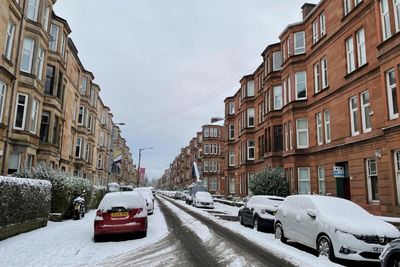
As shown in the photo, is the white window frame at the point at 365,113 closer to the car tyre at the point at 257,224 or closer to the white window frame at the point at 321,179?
the white window frame at the point at 321,179

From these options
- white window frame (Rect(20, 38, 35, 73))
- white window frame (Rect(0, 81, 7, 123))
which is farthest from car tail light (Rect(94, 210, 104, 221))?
white window frame (Rect(20, 38, 35, 73))

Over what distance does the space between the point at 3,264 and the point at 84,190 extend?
12620 millimetres

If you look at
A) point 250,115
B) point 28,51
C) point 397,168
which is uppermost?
point 250,115

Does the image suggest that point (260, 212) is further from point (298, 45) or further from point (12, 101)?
point (298, 45)

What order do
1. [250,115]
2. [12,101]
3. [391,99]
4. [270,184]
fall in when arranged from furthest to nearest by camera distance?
1. [250,115]
2. [270,184]
3. [12,101]
4. [391,99]

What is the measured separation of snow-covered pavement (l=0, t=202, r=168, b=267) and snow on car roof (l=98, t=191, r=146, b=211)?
1.16 metres

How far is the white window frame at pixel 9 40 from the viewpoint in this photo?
1814cm

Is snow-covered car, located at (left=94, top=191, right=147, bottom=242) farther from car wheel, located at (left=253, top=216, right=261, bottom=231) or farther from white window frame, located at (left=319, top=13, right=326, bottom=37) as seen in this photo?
white window frame, located at (left=319, top=13, right=326, bottom=37)

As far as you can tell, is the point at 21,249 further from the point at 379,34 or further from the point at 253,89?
the point at 253,89

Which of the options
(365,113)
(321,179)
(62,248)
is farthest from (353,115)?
(62,248)

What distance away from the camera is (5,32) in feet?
57.8

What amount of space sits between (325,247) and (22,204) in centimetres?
989

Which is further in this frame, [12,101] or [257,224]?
[12,101]

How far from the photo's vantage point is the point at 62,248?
9672 mm
